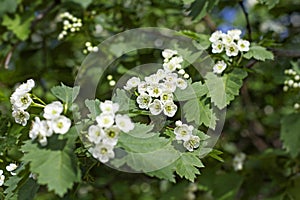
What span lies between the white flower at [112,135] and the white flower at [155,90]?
31 centimetres

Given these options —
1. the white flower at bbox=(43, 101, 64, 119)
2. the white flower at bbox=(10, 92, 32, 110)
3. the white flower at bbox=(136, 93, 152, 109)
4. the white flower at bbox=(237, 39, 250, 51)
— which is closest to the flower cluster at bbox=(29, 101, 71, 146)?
the white flower at bbox=(43, 101, 64, 119)

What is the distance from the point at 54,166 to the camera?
1660 millimetres

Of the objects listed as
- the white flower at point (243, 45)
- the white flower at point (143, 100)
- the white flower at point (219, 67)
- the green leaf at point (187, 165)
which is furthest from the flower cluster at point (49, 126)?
the white flower at point (243, 45)

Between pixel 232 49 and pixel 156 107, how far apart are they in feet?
2.31

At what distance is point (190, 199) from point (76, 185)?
187cm

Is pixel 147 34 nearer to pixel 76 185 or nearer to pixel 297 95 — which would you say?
pixel 297 95

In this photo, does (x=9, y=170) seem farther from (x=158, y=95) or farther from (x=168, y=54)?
(x=168, y=54)

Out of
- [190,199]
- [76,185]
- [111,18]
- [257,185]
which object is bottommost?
[190,199]

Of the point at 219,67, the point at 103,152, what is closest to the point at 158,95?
the point at 103,152

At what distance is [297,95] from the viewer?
3.15m

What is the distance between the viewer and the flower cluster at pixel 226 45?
251cm

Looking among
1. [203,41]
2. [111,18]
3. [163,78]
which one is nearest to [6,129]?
[163,78]

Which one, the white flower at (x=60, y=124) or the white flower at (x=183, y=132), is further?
the white flower at (x=183, y=132)

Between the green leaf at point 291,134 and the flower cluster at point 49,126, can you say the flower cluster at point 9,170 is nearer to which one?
the flower cluster at point 49,126
